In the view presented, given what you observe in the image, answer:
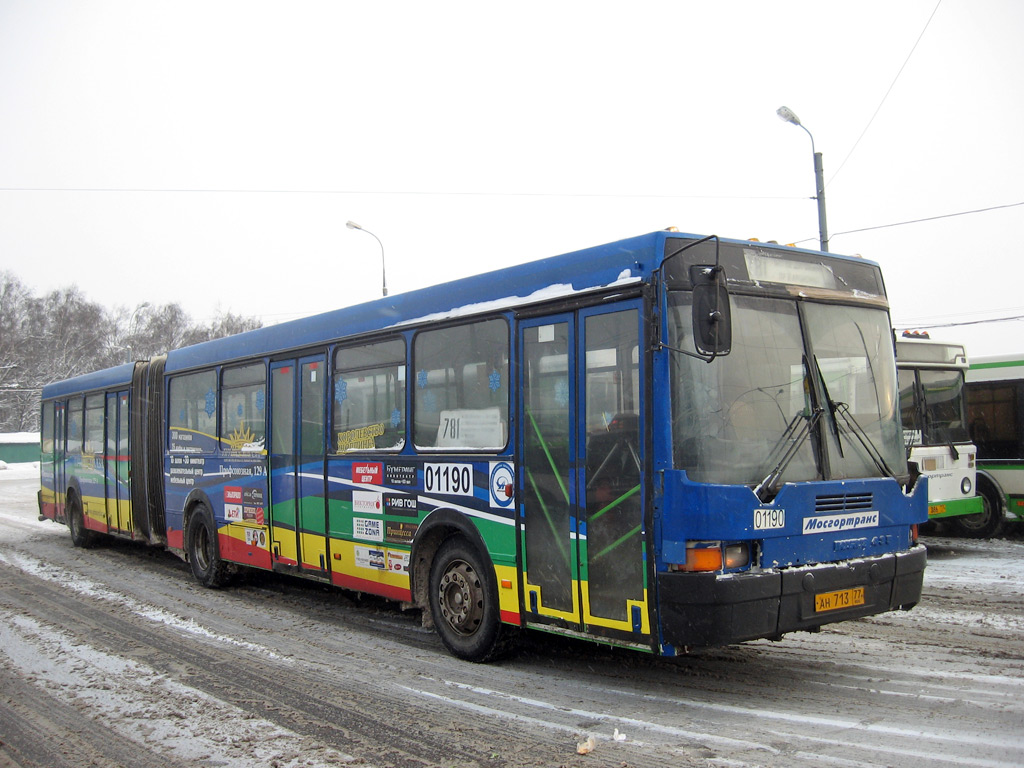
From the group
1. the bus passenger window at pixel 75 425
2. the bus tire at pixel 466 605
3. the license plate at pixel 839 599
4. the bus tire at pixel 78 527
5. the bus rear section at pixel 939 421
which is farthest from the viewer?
the bus passenger window at pixel 75 425

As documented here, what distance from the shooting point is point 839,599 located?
5699 mm

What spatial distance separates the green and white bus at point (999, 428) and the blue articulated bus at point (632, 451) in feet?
30.2

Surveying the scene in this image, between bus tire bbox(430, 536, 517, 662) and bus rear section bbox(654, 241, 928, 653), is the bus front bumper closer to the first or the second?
bus rear section bbox(654, 241, 928, 653)

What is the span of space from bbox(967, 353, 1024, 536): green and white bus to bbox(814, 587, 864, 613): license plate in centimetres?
983

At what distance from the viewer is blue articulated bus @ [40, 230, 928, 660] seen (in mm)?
5406

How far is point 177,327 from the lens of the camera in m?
82.2

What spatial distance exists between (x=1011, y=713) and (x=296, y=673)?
506 centimetres

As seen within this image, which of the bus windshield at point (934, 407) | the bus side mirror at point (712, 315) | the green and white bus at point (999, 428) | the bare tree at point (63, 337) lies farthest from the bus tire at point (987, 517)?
the bare tree at point (63, 337)

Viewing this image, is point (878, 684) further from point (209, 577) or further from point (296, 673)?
point (209, 577)

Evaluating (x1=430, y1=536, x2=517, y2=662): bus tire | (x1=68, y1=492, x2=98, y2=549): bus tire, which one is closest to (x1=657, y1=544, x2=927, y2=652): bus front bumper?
(x1=430, y1=536, x2=517, y2=662): bus tire

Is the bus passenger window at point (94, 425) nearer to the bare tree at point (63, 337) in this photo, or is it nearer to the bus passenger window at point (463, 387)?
the bus passenger window at point (463, 387)

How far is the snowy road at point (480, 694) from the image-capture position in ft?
16.0

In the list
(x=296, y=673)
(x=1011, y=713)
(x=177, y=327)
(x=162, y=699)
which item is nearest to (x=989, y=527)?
(x=1011, y=713)

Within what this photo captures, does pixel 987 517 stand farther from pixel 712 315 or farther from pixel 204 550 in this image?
pixel 204 550
